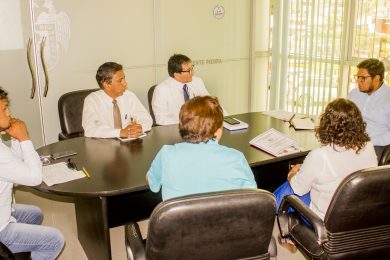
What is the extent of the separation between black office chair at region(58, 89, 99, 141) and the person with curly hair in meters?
2.16

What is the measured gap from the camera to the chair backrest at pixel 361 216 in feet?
6.42

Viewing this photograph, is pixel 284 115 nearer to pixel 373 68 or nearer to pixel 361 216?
pixel 373 68

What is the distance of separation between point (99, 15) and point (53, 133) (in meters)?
1.21

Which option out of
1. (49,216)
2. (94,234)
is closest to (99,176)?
(94,234)

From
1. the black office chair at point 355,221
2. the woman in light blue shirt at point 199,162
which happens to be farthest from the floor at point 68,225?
the woman in light blue shirt at point 199,162

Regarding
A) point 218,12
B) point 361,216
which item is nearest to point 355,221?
point 361,216

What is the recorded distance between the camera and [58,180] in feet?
7.82

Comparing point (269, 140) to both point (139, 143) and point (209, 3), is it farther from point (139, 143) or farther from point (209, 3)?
point (209, 3)

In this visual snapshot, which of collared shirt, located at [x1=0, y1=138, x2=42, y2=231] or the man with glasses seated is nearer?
collared shirt, located at [x1=0, y1=138, x2=42, y2=231]

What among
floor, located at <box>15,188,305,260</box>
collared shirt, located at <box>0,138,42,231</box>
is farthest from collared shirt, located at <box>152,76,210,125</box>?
collared shirt, located at <box>0,138,42,231</box>

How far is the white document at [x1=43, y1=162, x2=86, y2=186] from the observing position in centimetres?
238

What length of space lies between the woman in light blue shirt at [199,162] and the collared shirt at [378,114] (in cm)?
187

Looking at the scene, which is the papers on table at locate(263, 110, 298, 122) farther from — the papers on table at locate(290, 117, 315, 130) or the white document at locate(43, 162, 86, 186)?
the white document at locate(43, 162, 86, 186)

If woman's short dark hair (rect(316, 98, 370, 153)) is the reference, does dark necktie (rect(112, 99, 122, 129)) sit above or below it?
below
